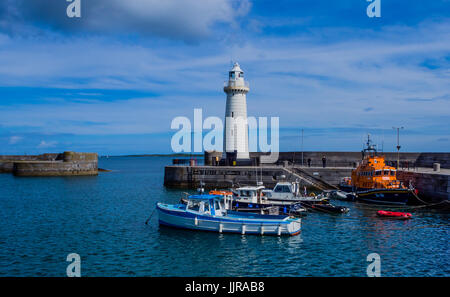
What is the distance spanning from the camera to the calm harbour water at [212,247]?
53.0ft

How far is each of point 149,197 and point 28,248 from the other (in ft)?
65.6

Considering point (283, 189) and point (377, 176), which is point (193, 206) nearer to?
point (283, 189)

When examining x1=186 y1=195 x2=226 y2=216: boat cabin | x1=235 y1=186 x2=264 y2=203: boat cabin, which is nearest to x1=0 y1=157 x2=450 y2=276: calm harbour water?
x1=186 y1=195 x2=226 y2=216: boat cabin

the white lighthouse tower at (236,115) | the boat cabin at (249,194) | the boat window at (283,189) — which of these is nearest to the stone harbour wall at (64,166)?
the white lighthouse tower at (236,115)

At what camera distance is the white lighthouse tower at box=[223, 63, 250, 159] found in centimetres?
4734

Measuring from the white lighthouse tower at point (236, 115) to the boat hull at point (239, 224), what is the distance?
2501cm

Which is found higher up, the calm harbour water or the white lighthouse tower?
the white lighthouse tower

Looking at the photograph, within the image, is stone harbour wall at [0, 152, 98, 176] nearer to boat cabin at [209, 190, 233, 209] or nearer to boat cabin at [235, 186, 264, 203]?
boat cabin at [235, 186, 264, 203]

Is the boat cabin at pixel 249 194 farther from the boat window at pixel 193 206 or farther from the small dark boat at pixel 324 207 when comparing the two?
the boat window at pixel 193 206

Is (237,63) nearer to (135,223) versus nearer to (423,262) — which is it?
(135,223)

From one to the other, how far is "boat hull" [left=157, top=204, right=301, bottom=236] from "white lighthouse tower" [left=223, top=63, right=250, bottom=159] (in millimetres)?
25013
